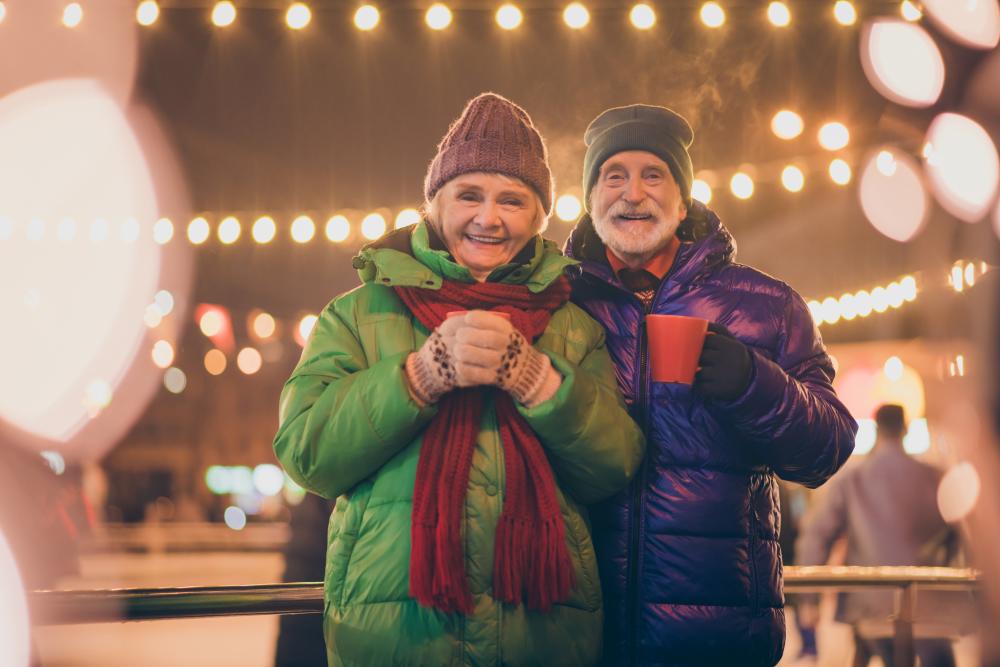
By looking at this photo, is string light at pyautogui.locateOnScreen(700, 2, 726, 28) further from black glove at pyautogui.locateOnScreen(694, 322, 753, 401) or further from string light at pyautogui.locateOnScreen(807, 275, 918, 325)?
string light at pyautogui.locateOnScreen(807, 275, 918, 325)

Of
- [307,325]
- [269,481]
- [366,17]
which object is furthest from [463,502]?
[269,481]

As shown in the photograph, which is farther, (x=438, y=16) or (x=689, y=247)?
(x=438, y=16)

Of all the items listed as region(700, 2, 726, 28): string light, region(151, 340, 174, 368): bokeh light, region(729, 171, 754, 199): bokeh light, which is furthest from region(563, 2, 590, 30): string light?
region(151, 340, 174, 368): bokeh light

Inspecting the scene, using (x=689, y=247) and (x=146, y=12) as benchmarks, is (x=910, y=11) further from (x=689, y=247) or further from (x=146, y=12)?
(x=146, y=12)

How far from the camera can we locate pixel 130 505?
118 feet

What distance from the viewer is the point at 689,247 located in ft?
8.87

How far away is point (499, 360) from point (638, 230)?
0.78m

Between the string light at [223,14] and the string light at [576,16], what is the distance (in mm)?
1485

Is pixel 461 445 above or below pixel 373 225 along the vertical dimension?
below

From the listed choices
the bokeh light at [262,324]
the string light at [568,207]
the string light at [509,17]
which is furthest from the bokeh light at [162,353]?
the string light at [509,17]

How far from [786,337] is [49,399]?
32.3 meters

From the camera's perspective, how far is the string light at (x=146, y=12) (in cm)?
476

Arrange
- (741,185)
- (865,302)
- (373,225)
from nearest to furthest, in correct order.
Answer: (741,185)
(373,225)
(865,302)

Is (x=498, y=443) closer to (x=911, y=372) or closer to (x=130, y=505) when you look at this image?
(x=911, y=372)
